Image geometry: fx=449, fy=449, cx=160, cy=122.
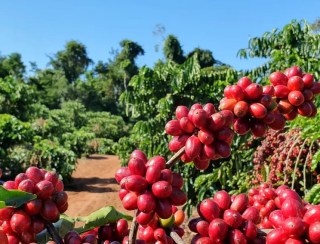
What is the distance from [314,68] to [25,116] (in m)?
12.1

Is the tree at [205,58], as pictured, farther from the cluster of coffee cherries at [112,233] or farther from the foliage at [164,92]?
the cluster of coffee cherries at [112,233]

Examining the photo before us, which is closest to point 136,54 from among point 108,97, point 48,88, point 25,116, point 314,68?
point 108,97

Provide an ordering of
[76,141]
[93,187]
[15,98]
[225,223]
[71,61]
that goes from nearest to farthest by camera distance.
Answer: [225,223] < [15,98] < [93,187] < [76,141] < [71,61]

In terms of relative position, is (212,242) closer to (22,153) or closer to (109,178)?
(22,153)

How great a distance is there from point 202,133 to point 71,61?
5179 centimetres

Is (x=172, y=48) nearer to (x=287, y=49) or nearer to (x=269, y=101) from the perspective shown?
(x=287, y=49)

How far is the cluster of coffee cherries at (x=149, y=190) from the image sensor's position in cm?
96

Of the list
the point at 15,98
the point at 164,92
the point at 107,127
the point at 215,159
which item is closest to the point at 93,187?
the point at 15,98

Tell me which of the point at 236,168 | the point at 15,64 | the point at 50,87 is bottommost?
the point at 236,168

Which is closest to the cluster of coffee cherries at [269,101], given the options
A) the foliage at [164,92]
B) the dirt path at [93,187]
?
the foliage at [164,92]

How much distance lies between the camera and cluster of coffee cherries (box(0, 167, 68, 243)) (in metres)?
1.02

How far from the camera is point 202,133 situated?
1.01 meters

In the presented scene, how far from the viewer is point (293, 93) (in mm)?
1111

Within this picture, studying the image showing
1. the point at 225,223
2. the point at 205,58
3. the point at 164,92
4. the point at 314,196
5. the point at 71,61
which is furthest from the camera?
the point at 71,61
